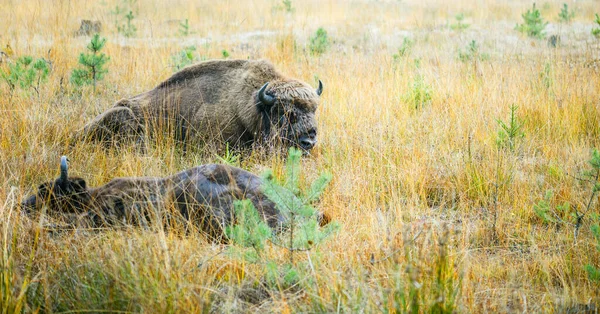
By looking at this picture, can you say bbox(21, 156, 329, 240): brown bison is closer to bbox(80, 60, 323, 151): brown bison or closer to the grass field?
the grass field

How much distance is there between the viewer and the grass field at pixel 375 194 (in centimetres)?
255

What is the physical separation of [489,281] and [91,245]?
2339 mm

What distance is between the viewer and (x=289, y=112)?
5.73 m

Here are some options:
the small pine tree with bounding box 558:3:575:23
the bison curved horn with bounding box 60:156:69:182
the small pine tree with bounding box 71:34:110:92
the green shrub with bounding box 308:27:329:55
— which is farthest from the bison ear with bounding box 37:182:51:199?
the small pine tree with bounding box 558:3:575:23

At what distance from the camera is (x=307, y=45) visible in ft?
35.6

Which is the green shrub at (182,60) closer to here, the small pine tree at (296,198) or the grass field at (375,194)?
the grass field at (375,194)

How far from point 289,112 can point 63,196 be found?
9.22 feet

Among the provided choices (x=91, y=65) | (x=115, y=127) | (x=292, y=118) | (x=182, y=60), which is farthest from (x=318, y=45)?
(x=115, y=127)

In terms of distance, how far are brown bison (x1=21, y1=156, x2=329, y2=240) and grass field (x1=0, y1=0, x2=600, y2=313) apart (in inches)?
7.4

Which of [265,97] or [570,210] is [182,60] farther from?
[570,210]

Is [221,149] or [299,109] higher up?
[299,109]

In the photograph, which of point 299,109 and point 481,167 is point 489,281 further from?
point 299,109

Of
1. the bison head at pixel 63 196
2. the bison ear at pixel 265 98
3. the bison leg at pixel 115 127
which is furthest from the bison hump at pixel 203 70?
the bison head at pixel 63 196

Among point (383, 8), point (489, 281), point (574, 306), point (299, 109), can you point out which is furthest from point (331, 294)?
point (383, 8)
